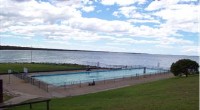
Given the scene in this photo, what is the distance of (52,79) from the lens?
46156mm

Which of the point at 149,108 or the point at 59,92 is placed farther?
the point at 59,92

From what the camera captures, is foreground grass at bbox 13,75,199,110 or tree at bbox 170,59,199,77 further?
tree at bbox 170,59,199,77

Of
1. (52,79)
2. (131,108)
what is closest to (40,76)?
(52,79)

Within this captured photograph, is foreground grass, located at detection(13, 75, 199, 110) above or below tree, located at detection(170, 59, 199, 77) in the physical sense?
below

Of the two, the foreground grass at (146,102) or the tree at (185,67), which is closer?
the foreground grass at (146,102)

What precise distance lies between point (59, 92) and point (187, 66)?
13.8m

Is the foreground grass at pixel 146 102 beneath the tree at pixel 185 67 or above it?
beneath

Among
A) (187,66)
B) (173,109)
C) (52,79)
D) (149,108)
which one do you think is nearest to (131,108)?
(149,108)

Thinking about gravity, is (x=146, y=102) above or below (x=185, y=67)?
Answer: below

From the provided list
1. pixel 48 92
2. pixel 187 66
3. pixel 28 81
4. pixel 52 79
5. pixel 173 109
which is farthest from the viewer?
pixel 52 79

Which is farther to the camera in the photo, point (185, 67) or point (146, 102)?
point (185, 67)

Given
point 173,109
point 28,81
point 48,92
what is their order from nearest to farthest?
point 173,109 → point 48,92 → point 28,81

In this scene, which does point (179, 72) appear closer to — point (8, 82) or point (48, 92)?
point (48, 92)

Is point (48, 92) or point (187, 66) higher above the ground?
point (187, 66)
